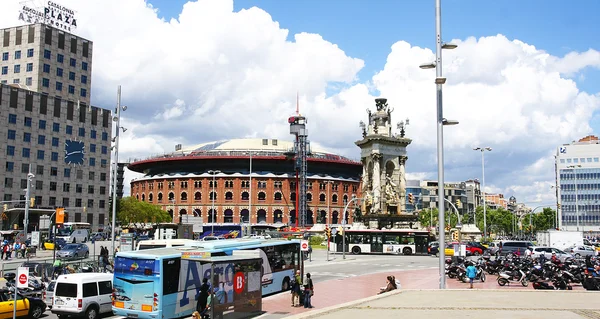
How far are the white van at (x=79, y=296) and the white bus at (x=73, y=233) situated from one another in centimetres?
4743

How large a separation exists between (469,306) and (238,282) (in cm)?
827

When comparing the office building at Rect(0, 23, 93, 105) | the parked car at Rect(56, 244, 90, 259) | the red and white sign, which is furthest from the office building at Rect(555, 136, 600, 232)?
the red and white sign

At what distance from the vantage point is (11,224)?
82.2m

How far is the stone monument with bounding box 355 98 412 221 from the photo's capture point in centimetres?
7625

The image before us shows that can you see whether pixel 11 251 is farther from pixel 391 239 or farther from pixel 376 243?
pixel 391 239

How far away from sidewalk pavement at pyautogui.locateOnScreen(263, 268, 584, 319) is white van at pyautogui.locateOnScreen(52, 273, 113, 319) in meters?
6.65

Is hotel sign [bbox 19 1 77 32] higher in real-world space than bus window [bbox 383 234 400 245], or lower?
higher

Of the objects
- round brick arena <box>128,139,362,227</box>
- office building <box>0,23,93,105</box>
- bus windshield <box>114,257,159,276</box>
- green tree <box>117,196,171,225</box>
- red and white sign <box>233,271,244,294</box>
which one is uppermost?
office building <box>0,23,93,105</box>

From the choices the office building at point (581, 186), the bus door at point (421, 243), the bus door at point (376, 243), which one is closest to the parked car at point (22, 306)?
the bus door at point (376, 243)

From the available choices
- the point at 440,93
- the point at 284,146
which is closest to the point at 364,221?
the point at 440,93

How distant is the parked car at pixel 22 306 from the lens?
21234 millimetres

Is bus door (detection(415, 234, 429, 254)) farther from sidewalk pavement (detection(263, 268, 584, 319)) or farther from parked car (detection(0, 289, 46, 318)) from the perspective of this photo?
parked car (detection(0, 289, 46, 318))

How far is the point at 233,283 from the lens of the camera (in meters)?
20.6

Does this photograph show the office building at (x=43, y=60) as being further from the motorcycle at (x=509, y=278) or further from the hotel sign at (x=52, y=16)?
the motorcycle at (x=509, y=278)
